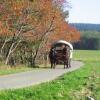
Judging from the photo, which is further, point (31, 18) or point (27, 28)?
point (27, 28)

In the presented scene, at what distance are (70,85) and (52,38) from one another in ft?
88.9

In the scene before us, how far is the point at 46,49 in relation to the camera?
48.4 m

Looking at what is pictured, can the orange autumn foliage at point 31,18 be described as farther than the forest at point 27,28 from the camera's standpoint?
No

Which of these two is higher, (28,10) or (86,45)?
(28,10)

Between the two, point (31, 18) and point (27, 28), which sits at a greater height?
point (31, 18)

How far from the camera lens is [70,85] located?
22.2m

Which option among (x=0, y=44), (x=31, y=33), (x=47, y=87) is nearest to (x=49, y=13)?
(x=31, y=33)

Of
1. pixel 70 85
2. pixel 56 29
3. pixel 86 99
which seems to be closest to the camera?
pixel 86 99

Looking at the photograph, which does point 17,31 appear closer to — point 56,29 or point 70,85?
point 56,29

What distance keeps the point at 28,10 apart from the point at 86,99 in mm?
19579

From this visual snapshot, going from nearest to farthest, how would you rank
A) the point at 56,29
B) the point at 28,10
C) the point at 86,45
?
the point at 28,10, the point at 56,29, the point at 86,45

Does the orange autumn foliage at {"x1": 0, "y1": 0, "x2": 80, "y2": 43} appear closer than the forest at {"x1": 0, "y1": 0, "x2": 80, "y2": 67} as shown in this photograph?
Yes

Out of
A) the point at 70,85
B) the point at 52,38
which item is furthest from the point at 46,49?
the point at 70,85

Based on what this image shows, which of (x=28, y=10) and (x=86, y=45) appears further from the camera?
(x=86, y=45)
